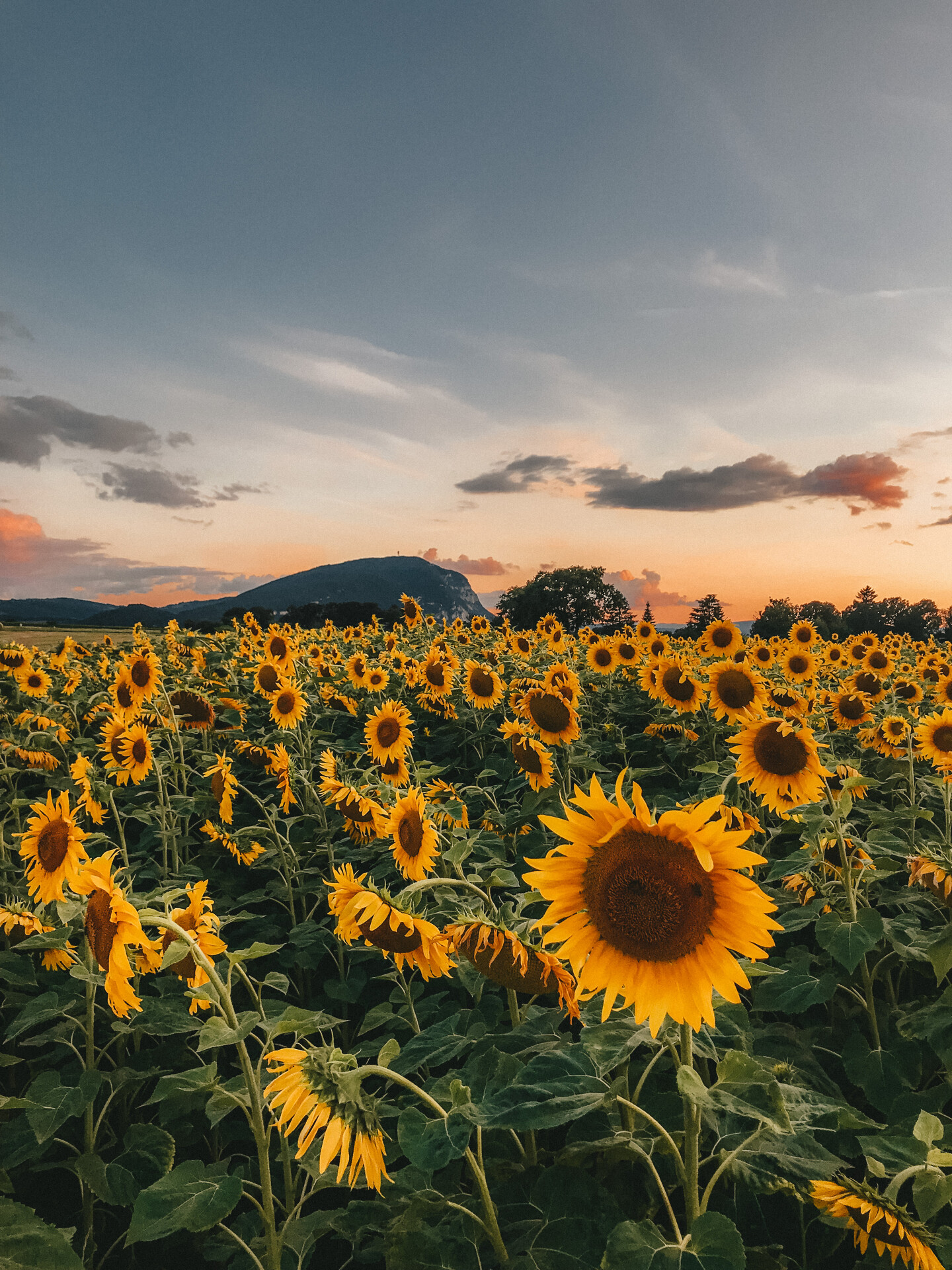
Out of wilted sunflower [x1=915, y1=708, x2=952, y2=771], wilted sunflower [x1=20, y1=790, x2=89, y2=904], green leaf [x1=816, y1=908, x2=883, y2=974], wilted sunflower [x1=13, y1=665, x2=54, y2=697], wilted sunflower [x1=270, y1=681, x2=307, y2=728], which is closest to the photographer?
green leaf [x1=816, y1=908, x2=883, y2=974]

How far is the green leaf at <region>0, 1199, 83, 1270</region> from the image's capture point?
4.79ft

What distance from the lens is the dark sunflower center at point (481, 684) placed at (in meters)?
7.26

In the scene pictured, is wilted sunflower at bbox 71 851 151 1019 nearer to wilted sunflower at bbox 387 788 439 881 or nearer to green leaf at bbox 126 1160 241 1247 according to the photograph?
green leaf at bbox 126 1160 241 1247

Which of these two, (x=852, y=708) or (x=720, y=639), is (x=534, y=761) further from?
(x=720, y=639)

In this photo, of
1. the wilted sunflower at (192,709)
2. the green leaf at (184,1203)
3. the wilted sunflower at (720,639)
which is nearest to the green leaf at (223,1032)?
the green leaf at (184,1203)

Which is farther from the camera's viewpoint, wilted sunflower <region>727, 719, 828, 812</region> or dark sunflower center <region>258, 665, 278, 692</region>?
dark sunflower center <region>258, 665, 278, 692</region>

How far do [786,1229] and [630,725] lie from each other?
22.0 ft

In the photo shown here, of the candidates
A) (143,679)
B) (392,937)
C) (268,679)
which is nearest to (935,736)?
(392,937)

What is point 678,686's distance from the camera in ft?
23.3

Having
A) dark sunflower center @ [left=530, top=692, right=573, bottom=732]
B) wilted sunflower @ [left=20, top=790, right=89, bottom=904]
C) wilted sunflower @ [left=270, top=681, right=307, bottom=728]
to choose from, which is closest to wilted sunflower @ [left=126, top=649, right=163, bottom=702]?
wilted sunflower @ [left=270, top=681, right=307, bottom=728]

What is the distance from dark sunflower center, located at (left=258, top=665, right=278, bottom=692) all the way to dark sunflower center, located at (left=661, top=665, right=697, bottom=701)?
4.28m

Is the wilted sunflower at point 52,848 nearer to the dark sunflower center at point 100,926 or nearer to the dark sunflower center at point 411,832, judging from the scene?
the dark sunflower center at point 100,926

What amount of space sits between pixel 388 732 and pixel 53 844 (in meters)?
2.93

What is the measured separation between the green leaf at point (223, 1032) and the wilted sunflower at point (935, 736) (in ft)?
19.3
